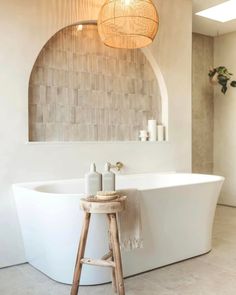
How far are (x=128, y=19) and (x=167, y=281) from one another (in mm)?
2363

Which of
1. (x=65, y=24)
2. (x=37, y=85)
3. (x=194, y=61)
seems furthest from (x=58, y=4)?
(x=194, y=61)

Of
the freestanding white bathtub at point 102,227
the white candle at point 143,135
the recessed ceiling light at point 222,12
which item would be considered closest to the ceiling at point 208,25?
the recessed ceiling light at point 222,12

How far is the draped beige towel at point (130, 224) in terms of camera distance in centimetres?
264

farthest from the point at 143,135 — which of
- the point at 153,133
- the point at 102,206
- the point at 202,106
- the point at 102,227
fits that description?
the point at 102,206

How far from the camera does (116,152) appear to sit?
4086 millimetres

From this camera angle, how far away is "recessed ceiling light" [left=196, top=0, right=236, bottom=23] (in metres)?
4.74

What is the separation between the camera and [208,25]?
5566 mm

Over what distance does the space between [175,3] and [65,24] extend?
1650mm

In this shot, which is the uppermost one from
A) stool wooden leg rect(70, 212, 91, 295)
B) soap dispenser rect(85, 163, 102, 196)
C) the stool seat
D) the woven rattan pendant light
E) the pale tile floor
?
the woven rattan pendant light

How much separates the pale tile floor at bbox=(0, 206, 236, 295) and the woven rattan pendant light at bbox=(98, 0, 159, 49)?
217cm

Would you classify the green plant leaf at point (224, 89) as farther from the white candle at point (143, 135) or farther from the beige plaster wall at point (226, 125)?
the white candle at point (143, 135)

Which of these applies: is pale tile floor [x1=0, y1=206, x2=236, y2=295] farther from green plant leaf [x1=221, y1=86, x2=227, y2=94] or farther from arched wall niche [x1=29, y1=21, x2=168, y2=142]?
green plant leaf [x1=221, y1=86, x2=227, y2=94]

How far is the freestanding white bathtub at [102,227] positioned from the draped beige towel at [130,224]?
18 centimetres

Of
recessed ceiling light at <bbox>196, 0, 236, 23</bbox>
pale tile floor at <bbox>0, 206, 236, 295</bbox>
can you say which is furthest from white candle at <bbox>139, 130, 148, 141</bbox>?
recessed ceiling light at <bbox>196, 0, 236, 23</bbox>
